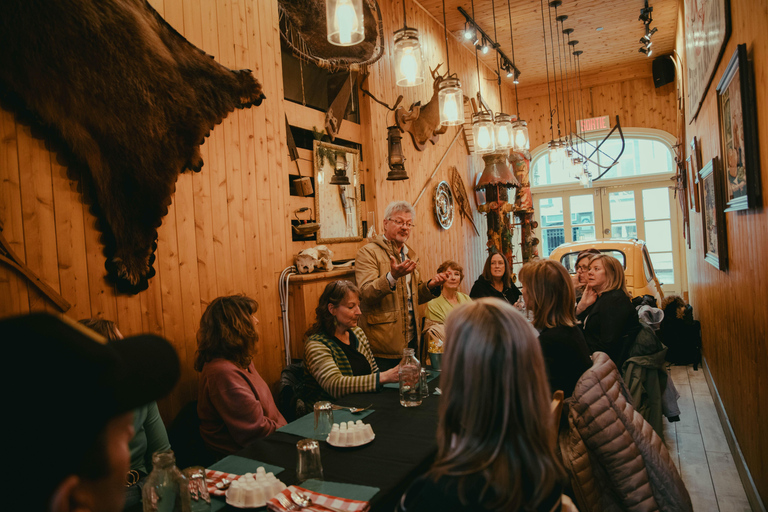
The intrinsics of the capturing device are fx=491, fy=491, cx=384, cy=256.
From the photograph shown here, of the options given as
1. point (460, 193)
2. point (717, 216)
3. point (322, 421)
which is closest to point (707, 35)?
point (717, 216)

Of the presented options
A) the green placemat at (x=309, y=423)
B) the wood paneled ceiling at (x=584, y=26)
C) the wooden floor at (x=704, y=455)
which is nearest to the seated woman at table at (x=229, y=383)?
the green placemat at (x=309, y=423)

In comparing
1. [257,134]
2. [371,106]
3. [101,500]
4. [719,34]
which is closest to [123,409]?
[101,500]

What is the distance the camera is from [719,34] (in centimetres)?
266

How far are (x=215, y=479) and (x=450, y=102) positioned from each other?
2588 millimetres

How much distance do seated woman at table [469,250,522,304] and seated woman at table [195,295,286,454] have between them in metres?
2.97

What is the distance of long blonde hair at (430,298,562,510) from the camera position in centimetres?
114

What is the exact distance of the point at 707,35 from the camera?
3.19 meters

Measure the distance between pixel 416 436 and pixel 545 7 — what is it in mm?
6247

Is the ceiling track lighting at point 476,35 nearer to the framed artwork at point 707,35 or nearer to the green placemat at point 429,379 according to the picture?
the framed artwork at point 707,35

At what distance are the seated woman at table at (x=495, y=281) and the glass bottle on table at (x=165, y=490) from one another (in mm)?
3844

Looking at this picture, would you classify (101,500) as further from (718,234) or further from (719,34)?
(718,234)

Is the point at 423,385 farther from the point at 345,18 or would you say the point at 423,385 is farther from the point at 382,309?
the point at 345,18

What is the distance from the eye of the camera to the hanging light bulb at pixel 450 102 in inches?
125

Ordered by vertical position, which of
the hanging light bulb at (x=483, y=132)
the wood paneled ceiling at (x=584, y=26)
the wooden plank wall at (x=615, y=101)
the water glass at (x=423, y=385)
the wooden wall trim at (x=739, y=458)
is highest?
the wood paneled ceiling at (x=584, y=26)
